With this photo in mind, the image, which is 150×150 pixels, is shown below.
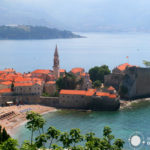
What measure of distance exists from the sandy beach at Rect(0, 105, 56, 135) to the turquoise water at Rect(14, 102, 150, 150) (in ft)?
4.85

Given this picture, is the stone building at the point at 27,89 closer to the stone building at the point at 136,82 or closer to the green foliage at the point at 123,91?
the green foliage at the point at 123,91

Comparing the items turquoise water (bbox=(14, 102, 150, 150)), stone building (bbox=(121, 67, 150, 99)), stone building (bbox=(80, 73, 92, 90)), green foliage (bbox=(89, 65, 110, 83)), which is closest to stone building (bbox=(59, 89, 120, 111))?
turquoise water (bbox=(14, 102, 150, 150))

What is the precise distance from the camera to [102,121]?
36.9 metres

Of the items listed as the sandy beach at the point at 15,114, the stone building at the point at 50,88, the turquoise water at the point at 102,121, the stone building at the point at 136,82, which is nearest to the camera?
the turquoise water at the point at 102,121

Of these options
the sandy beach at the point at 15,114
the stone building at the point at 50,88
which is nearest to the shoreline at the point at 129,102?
the sandy beach at the point at 15,114

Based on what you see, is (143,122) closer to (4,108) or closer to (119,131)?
(119,131)

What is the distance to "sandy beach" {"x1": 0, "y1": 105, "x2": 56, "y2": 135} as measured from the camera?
35.8m

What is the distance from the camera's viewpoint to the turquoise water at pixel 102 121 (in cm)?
3291

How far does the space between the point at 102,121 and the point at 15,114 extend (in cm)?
1269

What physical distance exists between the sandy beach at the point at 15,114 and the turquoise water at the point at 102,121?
4.85 ft

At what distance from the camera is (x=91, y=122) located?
36281 millimetres

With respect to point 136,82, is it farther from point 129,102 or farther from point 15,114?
point 15,114

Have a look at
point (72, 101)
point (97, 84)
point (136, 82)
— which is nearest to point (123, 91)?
point (136, 82)

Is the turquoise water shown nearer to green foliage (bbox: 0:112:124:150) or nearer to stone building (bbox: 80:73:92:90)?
stone building (bbox: 80:73:92:90)
